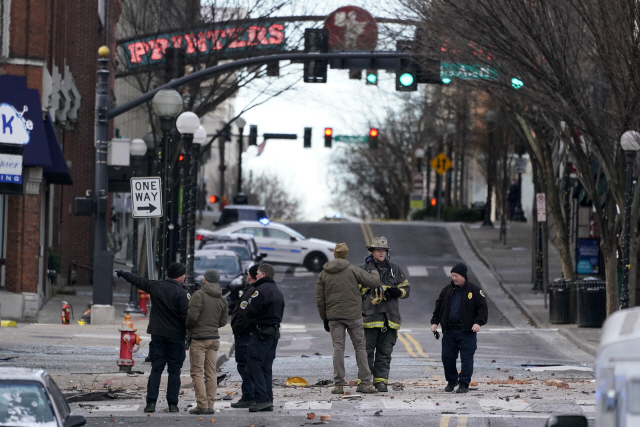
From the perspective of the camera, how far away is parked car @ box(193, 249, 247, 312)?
24.5 meters

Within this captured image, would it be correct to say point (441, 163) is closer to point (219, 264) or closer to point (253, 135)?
point (253, 135)

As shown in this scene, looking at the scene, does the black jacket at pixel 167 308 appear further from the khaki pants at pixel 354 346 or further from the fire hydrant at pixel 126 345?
the fire hydrant at pixel 126 345

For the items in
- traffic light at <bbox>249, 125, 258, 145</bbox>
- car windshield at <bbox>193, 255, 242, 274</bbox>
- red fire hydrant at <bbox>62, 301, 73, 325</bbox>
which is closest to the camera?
red fire hydrant at <bbox>62, 301, 73, 325</bbox>

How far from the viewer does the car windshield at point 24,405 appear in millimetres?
6680

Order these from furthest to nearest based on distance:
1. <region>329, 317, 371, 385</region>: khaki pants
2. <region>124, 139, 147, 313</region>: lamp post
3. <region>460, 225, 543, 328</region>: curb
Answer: <region>460, 225, 543, 328</region>: curb
<region>124, 139, 147, 313</region>: lamp post
<region>329, 317, 371, 385</region>: khaki pants

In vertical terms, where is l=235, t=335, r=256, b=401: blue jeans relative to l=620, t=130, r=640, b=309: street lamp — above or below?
below

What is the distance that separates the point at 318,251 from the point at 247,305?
2416 cm

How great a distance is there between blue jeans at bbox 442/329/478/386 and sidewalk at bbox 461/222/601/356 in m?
6.33

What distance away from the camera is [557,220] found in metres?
26.5

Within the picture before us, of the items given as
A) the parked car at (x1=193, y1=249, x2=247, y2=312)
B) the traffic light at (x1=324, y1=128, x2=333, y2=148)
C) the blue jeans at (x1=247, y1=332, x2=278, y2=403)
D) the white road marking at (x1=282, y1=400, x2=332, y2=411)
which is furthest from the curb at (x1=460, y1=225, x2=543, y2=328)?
the blue jeans at (x1=247, y1=332, x2=278, y2=403)

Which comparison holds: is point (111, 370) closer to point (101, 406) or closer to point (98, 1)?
point (101, 406)

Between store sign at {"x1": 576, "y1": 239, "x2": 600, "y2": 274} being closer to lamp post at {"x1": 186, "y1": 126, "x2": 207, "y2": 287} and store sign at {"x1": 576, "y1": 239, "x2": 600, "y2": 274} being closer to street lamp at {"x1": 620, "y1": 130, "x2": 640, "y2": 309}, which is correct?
street lamp at {"x1": 620, "y1": 130, "x2": 640, "y2": 309}

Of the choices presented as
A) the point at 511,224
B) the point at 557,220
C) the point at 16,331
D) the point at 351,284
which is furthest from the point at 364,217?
the point at 351,284

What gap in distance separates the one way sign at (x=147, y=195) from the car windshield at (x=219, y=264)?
998cm
